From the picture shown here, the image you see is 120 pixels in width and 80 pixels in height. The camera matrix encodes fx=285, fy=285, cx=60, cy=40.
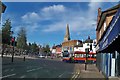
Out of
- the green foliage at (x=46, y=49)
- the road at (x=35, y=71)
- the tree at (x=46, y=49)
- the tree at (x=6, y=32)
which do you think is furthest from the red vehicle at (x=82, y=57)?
the green foliage at (x=46, y=49)

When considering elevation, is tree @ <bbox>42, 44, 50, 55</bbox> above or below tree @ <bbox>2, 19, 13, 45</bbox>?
below

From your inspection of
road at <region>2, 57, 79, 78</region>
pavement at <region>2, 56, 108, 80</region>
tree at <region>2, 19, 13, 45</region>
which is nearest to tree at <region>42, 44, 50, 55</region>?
tree at <region>2, 19, 13, 45</region>

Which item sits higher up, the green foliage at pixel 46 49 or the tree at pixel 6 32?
the tree at pixel 6 32

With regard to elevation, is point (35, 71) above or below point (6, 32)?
below

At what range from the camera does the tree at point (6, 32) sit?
62719 mm

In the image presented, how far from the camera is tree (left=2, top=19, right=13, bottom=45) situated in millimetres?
62719

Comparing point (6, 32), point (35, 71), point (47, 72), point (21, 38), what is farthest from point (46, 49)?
point (47, 72)

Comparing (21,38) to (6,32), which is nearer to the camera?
(6,32)

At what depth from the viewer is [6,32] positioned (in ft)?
209

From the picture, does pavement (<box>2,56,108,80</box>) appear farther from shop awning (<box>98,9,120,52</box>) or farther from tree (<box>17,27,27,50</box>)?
tree (<box>17,27,27,50</box>)

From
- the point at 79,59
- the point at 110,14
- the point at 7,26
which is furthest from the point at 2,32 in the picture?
the point at 110,14

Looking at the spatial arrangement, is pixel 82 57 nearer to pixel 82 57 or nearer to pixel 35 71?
pixel 82 57

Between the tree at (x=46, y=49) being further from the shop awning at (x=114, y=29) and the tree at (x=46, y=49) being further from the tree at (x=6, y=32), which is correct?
the shop awning at (x=114, y=29)

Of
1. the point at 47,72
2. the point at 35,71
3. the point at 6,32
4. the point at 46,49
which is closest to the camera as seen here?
the point at 47,72
